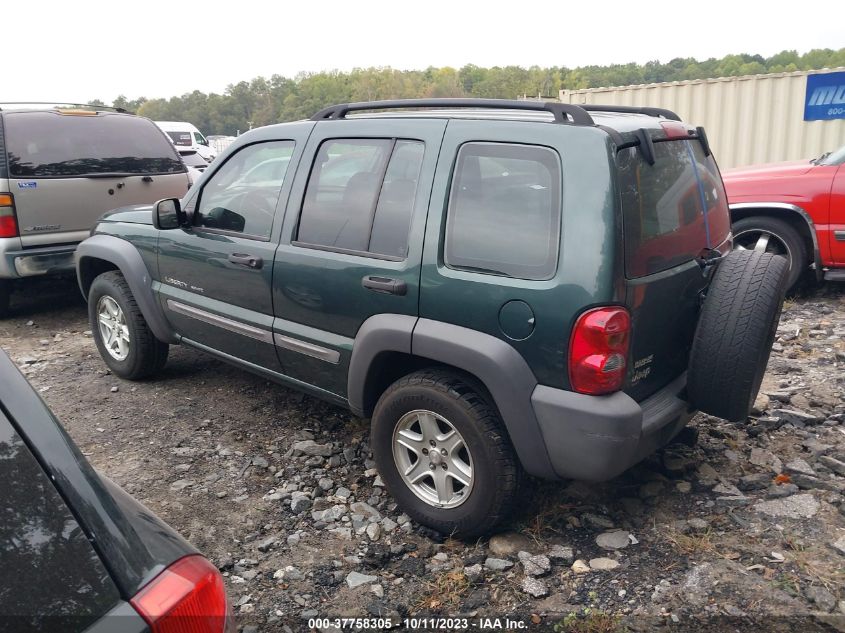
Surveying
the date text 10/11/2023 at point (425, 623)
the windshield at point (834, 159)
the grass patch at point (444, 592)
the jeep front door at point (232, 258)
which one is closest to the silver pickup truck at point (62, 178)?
the jeep front door at point (232, 258)

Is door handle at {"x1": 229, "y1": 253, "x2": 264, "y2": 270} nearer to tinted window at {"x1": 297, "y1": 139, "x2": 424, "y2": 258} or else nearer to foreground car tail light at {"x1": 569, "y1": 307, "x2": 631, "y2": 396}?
tinted window at {"x1": 297, "y1": 139, "x2": 424, "y2": 258}

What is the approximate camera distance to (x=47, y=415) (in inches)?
58.1

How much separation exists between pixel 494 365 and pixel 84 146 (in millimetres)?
5353

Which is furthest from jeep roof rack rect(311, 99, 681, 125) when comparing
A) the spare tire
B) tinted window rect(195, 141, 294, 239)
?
the spare tire

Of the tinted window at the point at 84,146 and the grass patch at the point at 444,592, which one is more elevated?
the tinted window at the point at 84,146

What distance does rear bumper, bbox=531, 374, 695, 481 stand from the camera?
8.72ft

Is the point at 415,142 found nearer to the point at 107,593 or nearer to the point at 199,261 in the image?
the point at 199,261

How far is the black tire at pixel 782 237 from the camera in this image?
6.27m

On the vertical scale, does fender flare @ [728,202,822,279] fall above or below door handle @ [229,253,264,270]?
below

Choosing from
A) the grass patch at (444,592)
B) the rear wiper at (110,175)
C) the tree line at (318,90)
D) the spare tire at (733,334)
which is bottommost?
the grass patch at (444,592)

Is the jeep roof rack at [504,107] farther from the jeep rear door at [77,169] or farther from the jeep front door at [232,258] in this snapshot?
the jeep rear door at [77,169]

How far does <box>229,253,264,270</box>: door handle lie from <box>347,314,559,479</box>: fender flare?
1034 millimetres

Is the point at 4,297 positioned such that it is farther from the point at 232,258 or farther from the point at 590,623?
the point at 590,623

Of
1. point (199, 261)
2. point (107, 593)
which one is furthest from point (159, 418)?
point (107, 593)
